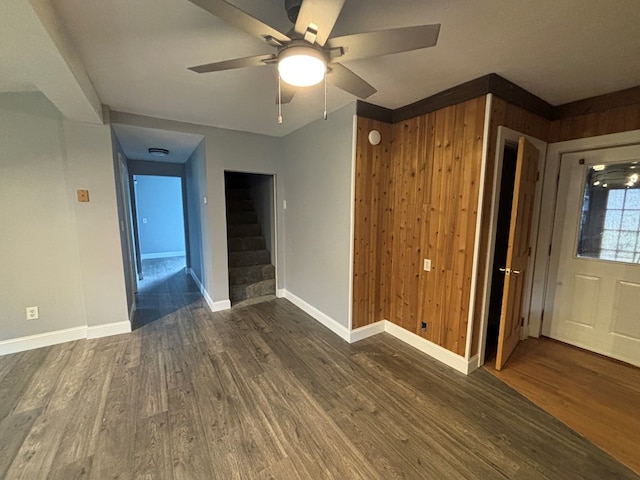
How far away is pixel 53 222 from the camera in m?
2.71

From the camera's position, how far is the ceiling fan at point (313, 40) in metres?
1.05

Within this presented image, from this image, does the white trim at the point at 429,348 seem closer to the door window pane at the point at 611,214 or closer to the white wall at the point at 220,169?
the door window pane at the point at 611,214

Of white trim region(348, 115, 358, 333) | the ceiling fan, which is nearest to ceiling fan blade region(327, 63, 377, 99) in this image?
the ceiling fan

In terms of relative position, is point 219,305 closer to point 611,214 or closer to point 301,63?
point 301,63

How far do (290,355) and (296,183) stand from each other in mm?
2244

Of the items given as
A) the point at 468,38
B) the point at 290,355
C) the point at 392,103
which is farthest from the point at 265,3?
the point at 290,355

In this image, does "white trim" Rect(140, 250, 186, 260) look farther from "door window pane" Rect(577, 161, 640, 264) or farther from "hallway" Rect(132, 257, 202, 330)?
"door window pane" Rect(577, 161, 640, 264)

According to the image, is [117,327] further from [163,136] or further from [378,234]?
[378,234]

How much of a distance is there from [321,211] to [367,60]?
1.71m

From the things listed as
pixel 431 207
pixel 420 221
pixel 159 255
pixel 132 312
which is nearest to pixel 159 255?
pixel 159 255

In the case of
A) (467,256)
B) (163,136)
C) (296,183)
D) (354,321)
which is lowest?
(354,321)

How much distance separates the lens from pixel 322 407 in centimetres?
197

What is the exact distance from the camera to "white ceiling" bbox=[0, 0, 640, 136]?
1.35 m

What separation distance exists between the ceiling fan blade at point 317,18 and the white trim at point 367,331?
2595 mm
